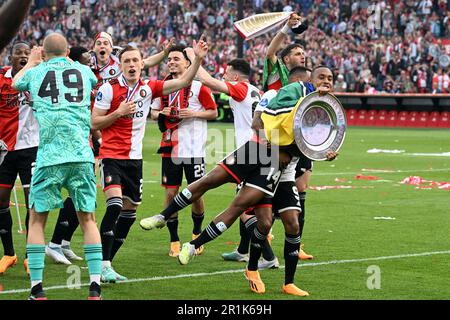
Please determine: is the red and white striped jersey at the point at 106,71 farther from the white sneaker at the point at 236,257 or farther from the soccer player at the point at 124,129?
the white sneaker at the point at 236,257

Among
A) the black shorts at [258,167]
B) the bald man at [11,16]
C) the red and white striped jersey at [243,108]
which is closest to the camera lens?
the bald man at [11,16]

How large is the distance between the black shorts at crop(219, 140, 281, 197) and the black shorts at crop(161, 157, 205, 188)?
8.38 ft

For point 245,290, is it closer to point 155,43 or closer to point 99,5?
point 155,43

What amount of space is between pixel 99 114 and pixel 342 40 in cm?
3589

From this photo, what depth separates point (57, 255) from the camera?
10734mm

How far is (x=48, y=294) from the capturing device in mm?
8875

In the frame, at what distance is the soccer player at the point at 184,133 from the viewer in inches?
472

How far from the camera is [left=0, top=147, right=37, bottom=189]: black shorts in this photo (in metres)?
Answer: 10.5

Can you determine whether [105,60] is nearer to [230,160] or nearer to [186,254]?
[230,160]

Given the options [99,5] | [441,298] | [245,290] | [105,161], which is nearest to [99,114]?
[105,161]

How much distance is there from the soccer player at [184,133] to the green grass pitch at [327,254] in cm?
79

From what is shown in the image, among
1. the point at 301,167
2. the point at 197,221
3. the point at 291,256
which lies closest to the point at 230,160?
the point at 291,256

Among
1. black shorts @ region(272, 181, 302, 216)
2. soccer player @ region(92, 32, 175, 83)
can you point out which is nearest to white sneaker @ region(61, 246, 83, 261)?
soccer player @ region(92, 32, 175, 83)

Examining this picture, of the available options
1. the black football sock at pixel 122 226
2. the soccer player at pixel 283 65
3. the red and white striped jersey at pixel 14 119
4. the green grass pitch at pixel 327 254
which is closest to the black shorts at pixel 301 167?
the soccer player at pixel 283 65
